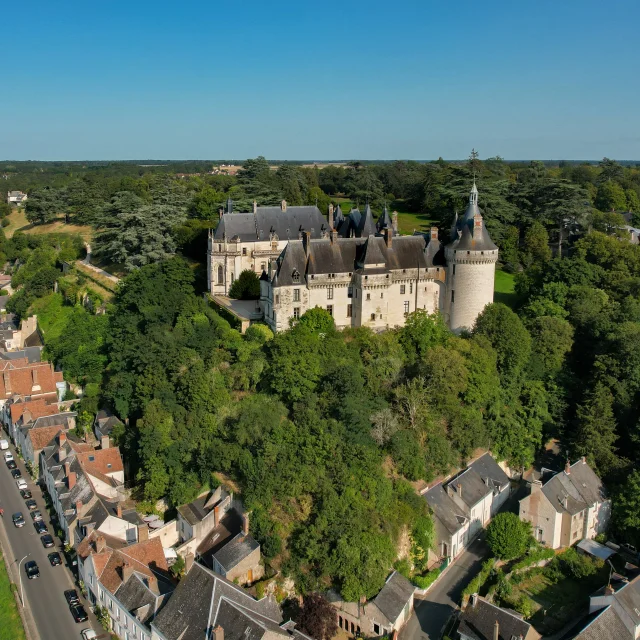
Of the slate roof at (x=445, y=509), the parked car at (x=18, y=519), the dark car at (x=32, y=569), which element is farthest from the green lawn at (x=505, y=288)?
the dark car at (x=32, y=569)

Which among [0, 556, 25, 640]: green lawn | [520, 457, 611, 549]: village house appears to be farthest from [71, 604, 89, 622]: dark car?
[520, 457, 611, 549]: village house

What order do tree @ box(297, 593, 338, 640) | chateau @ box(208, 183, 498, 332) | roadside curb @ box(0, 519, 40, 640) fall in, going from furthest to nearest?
chateau @ box(208, 183, 498, 332) → roadside curb @ box(0, 519, 40, 640) → tree @ box(297, 593, 338, 640)

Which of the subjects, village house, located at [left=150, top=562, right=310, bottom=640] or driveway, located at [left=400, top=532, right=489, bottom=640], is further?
driveway, located at [left=400, top=532, right=489, bottom=640]

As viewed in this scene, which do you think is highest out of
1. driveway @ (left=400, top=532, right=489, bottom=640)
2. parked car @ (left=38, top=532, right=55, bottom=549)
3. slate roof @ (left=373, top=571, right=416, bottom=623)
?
slate roof @ (left=373, top=571, right=416, bottom=623)

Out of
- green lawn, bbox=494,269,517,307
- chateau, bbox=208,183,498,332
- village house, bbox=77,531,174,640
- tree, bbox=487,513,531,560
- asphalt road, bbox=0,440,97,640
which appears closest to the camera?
village house, bbox=77,531,174,640

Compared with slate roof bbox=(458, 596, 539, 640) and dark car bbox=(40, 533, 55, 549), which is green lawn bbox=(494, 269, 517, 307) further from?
dark car bbox=(40, 533, 55, 549)

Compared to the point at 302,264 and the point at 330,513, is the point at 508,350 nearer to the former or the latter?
the point at 302,264

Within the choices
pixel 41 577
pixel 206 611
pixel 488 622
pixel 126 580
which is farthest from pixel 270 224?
pixel 488 622

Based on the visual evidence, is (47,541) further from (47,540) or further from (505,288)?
(505,288)
